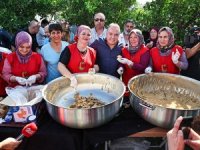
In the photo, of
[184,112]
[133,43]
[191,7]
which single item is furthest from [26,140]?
[191,7]

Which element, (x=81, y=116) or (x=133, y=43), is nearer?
(x=81, y=116)

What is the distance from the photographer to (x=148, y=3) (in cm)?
488

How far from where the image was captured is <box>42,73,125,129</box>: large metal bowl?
1.76 metres

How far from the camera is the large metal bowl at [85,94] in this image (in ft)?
5.79

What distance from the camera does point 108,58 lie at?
2562 mm

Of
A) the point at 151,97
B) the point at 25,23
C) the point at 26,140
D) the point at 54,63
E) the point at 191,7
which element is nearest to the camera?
the point at 26,140

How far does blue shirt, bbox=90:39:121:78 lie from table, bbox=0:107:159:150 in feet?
2.33

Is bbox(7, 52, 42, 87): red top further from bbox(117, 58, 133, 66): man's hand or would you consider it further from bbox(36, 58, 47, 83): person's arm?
bbox(117, 58, 133, 66): man's hand

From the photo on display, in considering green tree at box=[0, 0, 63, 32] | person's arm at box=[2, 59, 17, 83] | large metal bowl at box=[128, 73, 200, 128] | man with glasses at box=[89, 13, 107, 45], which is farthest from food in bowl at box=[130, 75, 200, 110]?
green tree at box=[0, 0, 63, 32]

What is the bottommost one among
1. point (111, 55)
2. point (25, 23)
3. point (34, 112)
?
point (34, 112)

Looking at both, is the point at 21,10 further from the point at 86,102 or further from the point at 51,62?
the point at 86,102

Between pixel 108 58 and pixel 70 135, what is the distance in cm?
94

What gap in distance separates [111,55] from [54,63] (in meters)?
0.53

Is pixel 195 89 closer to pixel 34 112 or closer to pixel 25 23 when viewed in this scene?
pixel 34 112
